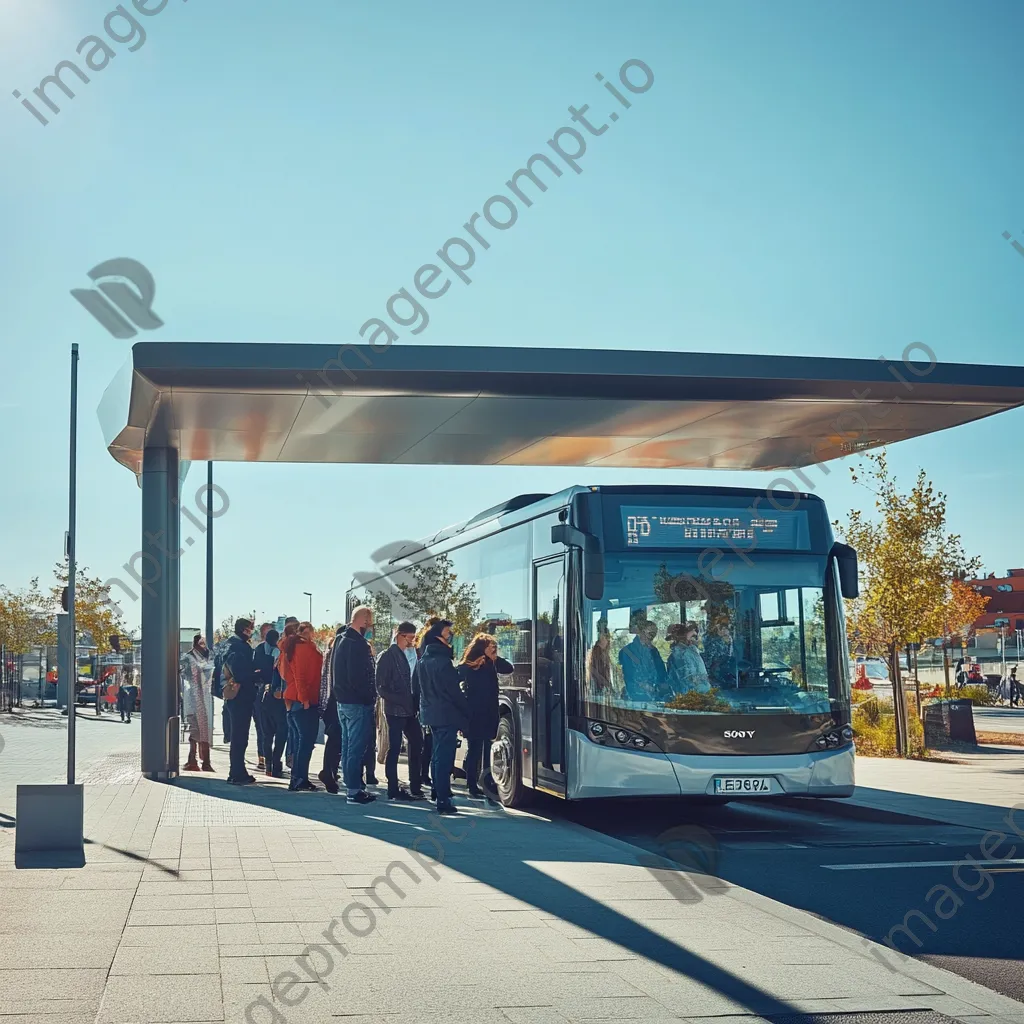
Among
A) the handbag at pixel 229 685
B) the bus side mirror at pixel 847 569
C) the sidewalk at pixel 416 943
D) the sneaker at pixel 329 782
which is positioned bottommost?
the sidewalk at pixel 416 943

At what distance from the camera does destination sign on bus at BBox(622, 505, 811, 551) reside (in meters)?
12.8

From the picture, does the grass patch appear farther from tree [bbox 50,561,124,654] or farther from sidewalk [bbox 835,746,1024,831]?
tree [bbox 50,561,124,654]

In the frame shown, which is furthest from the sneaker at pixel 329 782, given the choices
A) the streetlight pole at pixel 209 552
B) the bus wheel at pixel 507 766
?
the streetlight pole at pixel 209 552

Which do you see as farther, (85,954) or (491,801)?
(491,801)

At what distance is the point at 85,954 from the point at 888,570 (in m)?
16.9

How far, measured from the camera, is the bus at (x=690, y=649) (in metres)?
12.2

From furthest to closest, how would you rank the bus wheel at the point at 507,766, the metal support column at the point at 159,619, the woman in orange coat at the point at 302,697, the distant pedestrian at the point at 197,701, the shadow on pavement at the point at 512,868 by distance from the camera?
the distant pedestrian at the point at 197,701
the metal support column at the point at 159,619
the woman in orange coat at the point at 302,697
the bus wheel at the point at 507,766
the shadow on pavement at the point at 512,868

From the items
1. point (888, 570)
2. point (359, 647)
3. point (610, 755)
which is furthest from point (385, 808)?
point (888, 570)

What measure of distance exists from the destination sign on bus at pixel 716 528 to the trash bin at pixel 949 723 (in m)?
10.8

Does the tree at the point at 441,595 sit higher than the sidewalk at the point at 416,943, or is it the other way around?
the tree at the point at 441,595

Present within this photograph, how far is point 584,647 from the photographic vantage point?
1262 centimetres

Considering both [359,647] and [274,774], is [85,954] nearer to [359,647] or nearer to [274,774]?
[359,647]

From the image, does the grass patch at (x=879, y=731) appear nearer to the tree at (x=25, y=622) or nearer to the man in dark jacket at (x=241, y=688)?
the man in dark jacket at (x=241, y=688)

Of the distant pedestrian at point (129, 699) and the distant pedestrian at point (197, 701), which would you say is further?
the distant pedestrian at point (129, 699)
